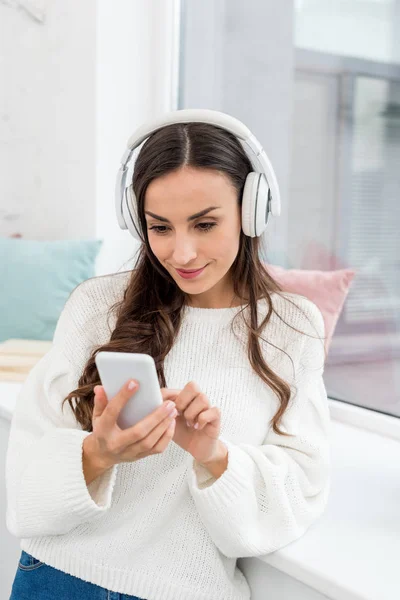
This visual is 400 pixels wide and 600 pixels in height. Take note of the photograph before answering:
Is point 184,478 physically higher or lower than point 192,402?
lower

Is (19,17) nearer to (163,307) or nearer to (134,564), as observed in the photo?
(163,307)

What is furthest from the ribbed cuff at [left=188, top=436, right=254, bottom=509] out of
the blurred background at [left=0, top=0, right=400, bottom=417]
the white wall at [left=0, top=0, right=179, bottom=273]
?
the white wall at [left=0, top=0, right=179, bottom=273]

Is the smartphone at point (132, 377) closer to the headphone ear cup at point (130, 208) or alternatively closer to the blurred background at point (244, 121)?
the headphone ear cup at point (130, 208)

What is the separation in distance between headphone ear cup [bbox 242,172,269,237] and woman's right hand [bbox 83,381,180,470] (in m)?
0.30

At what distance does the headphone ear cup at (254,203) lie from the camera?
1.09 meters

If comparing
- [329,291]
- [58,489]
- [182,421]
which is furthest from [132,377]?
[329,291]

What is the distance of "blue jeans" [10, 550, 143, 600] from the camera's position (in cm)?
109

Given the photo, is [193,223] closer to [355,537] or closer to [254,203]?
[254,203]

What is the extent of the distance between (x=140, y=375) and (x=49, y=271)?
1306 mm

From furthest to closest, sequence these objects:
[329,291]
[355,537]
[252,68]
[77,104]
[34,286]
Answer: [77,104], [34,286], [252,68], [329,291], [355,537]

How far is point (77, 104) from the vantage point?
2.25 metres

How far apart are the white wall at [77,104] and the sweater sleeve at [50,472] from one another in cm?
115

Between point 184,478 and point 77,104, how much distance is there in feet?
4.88

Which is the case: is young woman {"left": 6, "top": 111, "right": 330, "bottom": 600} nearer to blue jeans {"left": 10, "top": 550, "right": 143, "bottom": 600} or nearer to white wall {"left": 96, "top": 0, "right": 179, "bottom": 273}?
blue jeans {"left": 10, "top": 550, "right": 143, "bottom": 600}
